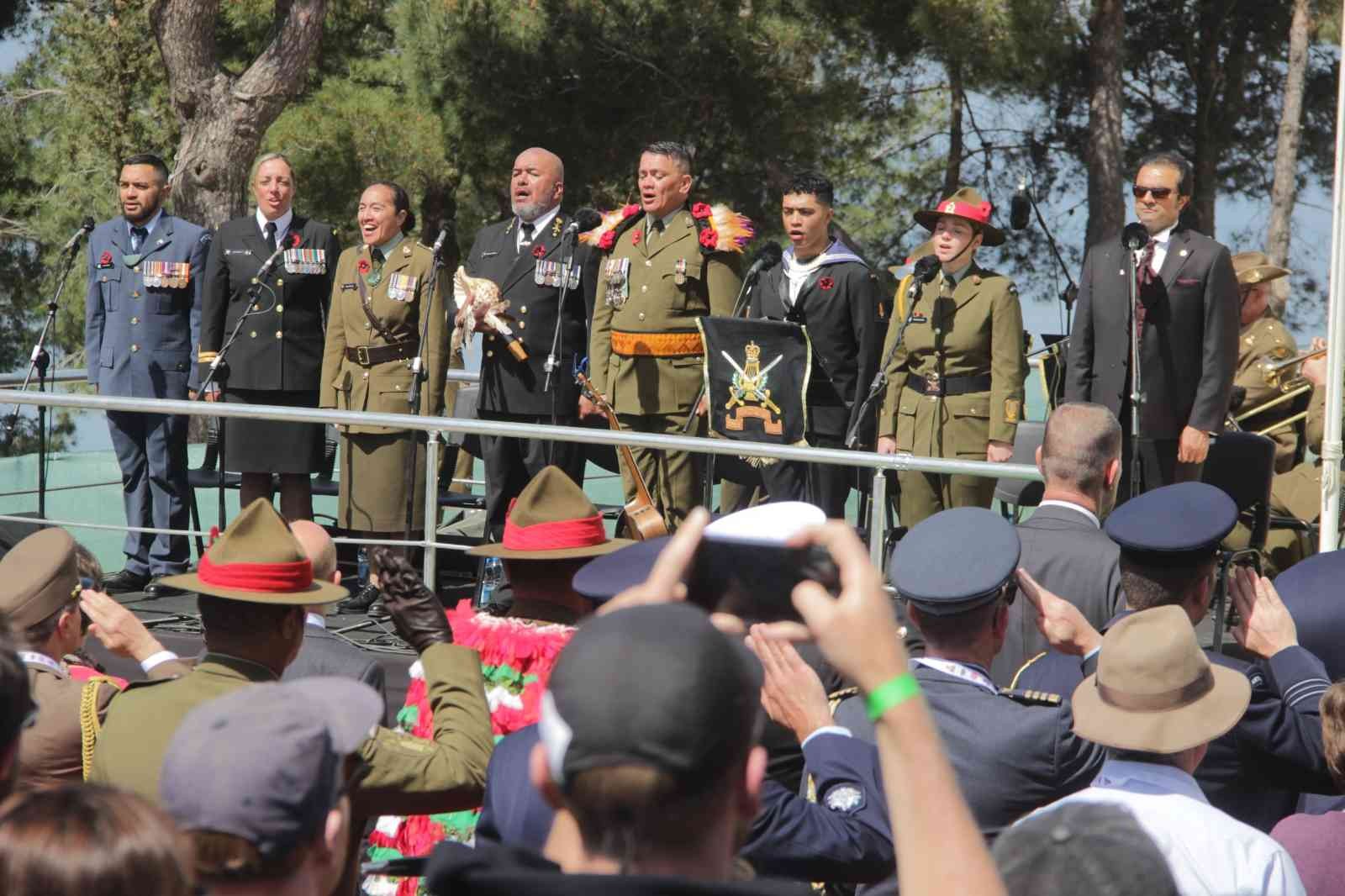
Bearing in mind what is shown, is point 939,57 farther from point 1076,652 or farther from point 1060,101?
point 1076,652

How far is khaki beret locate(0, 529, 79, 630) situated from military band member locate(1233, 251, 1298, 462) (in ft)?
19.6

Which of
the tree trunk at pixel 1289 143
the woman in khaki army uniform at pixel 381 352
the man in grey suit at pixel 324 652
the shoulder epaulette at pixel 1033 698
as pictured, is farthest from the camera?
the tree trunk at pixel 1289 143

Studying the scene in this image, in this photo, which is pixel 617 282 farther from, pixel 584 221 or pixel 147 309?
pixel 147 309

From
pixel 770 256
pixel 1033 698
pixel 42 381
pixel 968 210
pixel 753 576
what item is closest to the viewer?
pixel 753 576

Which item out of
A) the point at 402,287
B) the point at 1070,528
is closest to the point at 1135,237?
the point at 1070,528

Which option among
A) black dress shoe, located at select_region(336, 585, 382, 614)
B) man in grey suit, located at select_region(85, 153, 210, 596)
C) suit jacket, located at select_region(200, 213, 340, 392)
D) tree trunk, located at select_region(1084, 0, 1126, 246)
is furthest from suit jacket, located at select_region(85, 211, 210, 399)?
tree trunk, located at select_region(1084, 0, 1126, 246)

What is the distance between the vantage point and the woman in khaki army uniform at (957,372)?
691 cm

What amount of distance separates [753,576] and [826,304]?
5490mm

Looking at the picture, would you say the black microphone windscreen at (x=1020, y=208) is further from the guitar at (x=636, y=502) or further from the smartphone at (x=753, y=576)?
A: the smartphone at (x=753, y=576)

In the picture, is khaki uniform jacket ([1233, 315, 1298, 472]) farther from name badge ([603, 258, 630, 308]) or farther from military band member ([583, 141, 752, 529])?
name badge ([603, 258, 630, 308])

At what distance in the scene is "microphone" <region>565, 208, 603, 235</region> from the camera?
7.62 m

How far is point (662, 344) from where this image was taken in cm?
743

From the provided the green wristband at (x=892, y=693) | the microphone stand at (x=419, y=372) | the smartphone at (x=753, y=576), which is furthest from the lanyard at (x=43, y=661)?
the microphone stand at (x=419, y=372)

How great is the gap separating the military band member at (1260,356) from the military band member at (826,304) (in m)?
1.95
